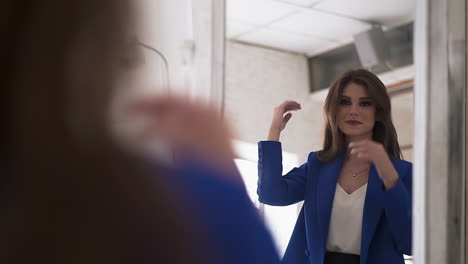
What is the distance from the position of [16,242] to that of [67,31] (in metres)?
0.07

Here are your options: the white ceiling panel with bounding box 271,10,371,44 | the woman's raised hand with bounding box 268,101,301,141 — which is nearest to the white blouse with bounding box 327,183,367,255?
the woman's raised hand with bounding box 268,101,301,141

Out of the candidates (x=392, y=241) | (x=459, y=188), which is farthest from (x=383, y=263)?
(x=459, y=188)

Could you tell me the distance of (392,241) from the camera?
81cm

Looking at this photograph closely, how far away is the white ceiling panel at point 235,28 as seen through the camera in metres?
0.90

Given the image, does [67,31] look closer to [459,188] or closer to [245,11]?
[245,11]

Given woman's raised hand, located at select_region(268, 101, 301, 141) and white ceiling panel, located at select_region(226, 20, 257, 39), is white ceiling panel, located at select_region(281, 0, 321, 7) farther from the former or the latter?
woman's raised hand, located at select_region(268, 101, 301, 141)

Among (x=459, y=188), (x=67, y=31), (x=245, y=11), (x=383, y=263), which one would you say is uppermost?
(x=245, y=11)

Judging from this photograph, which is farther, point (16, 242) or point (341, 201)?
point (341, 201)

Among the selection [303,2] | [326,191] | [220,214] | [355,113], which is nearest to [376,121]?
[355,113]

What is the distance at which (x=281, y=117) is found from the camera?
83cm

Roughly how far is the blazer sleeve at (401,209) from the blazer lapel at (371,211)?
1cm

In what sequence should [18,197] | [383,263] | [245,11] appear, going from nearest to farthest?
[18,197]
[383,263]
[245,11]

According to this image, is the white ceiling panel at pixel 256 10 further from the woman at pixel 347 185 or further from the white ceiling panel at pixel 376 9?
the woman at pixel 347 185

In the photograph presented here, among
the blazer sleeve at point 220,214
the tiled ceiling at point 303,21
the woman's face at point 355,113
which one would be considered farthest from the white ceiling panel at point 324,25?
the blazer sleeve at point 220,214
